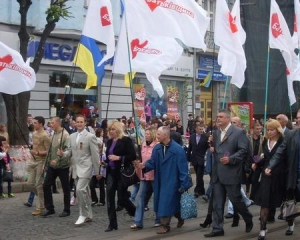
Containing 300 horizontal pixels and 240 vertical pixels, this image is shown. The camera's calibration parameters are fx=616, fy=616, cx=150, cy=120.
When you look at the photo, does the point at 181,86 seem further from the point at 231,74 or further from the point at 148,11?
the point at 148,11

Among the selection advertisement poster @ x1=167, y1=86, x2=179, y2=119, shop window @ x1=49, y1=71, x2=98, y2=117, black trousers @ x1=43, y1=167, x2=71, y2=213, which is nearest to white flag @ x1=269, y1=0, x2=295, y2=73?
black trousers @ x1=43, y1=167, x2=71, y2=213

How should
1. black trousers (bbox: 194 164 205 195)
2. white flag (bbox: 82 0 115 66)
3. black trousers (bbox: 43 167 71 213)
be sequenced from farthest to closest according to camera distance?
black trousers (bbox: 194 164 205 195)
black trousers (bbox: 43 167 71 213)
white flag (bbox: 82 0 115 66)

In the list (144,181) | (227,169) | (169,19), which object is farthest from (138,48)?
(227,169)

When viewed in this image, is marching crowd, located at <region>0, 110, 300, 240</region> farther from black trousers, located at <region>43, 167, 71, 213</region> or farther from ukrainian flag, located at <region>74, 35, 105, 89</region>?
ukrainian flag, located at <region>74, 35, 105, 89</region>

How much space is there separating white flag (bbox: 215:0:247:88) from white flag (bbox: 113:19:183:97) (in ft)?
5.75

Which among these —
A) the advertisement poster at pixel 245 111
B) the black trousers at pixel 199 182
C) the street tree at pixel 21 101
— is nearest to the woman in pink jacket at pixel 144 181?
the black trousers at pixel 199 182

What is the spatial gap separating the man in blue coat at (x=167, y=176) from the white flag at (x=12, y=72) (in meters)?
2.90

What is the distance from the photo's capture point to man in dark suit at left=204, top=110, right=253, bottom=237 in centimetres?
896

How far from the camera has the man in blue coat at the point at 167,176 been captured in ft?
30.2

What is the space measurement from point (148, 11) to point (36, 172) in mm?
Answer: 3640

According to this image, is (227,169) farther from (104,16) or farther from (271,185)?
(104,16)

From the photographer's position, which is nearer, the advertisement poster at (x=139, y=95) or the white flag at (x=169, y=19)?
the white flag at (x=169, y=19)

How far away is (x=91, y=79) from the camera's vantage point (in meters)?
10.8

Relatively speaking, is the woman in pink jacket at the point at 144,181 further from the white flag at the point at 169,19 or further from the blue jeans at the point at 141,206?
the white flag at the point at 169,19
